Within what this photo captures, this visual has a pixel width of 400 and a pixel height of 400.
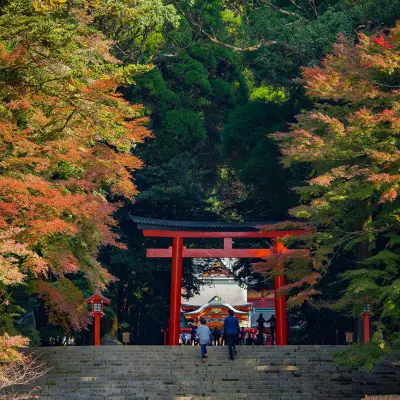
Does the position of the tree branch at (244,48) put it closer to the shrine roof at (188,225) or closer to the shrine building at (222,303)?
the shrine roof at (188,225)

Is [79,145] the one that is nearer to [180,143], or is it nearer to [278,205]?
[278,205]

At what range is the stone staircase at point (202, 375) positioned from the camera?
69.1 feet

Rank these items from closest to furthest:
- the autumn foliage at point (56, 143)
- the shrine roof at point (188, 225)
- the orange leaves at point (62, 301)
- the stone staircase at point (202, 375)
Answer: the autumn foliage at point (56, 143) < the stone staircase at point (202, 375) < the orange leaves at point (62, 301) < the shrine roof at point (188, 225)

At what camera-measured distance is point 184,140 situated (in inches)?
1486

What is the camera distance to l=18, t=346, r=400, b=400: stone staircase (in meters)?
21.1

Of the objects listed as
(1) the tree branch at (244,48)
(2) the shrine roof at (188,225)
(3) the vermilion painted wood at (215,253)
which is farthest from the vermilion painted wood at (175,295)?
(1) the tree branch at (244,48)

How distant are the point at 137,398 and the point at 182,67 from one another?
20.0 meters

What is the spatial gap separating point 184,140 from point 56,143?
1720 cm

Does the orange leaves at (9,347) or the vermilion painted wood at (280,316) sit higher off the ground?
the vermilion painted wood at (280,316)


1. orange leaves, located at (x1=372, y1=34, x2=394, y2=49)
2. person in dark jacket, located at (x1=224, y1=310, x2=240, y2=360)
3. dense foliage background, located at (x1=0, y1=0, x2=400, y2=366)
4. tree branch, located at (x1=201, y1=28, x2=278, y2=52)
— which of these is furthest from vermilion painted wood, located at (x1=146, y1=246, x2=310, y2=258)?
orange leaves, located at (x1=372, y1=34, x2=394, y2=49)

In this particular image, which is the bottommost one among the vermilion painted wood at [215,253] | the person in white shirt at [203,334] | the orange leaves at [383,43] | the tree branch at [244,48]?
the person in white shirt at [203,334]

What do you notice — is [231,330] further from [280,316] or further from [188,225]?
[188,225]

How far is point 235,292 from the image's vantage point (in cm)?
5278

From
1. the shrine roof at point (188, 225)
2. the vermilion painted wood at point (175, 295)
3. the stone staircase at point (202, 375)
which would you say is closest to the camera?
the stone staircase at point (202, 375)
